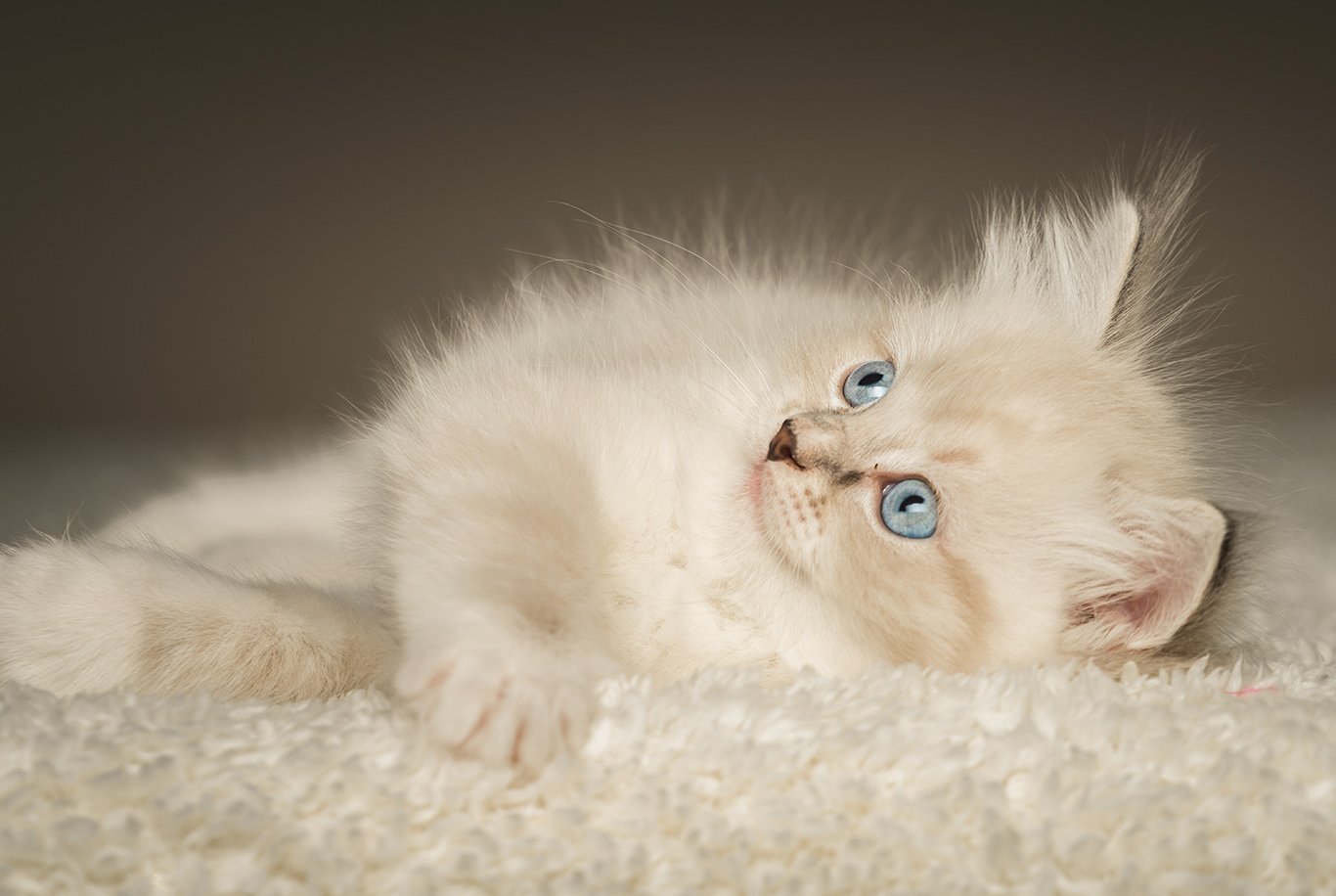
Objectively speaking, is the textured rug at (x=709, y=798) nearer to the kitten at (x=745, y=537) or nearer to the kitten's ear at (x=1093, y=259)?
the kitten at (x=745, y=537)

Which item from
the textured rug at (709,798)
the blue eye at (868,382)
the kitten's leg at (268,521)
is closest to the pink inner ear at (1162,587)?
the textured rug at (709,798)

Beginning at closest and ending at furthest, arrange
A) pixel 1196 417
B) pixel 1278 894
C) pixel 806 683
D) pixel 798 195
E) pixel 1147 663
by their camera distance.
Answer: pixel 1278 894 → pixel 806 683 → pixel 1147 663 → pixel 1196 417 → pixel 798 195

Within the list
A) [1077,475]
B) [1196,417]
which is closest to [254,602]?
[1077,475]

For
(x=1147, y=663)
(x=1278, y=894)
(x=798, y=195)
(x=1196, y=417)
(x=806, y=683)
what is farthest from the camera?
(x=798, y=195)

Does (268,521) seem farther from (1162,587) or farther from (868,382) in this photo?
(1162,587)

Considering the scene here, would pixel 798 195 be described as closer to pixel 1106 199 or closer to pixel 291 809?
pixel 1106 199

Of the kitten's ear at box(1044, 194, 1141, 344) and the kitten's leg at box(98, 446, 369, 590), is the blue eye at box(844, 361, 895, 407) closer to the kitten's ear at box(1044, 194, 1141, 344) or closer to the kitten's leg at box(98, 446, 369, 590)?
the kitten's ear at box(1044, 194, 1141, 344)

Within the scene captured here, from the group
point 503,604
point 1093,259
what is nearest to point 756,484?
point 503,604
